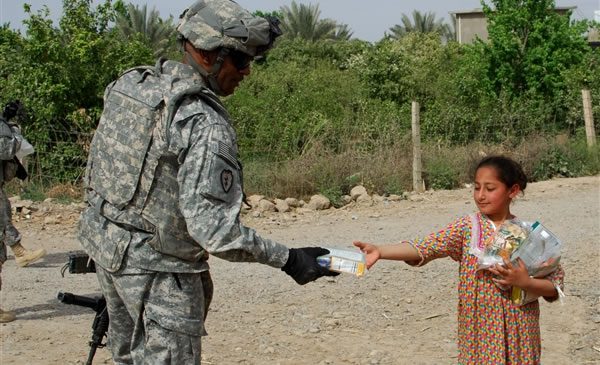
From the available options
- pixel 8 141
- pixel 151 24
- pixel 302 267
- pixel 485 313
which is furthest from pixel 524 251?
pixel 151 24

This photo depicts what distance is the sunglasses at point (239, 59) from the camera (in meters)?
3.07

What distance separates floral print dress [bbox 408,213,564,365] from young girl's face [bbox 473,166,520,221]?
0.22ft

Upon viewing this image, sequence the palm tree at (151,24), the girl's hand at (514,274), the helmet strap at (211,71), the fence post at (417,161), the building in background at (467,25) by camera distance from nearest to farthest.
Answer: the helmet strap at (211,71) → the girl's hand at (514,274) → the fence post at (417,161) → the palm tree at (151,24) → the building in background at (467,25)

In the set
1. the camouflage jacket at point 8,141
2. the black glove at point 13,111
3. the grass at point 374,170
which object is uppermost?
the black glove at point 13,111

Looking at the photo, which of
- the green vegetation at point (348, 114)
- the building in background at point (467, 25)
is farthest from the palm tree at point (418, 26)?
the green vegetation at point (348, 114)

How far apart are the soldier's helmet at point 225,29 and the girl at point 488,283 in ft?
3.17

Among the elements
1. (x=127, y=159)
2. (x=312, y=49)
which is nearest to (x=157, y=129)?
(x=127, y=159)

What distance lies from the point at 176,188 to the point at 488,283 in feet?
4.32

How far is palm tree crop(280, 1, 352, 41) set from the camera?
129 ft

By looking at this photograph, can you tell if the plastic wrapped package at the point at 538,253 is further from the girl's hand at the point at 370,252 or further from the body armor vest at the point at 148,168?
the body armor vest at the point at 148,168

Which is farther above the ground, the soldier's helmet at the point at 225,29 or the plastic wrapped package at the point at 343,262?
the soldier's helmet at the point at 225,29

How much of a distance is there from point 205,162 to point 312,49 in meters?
27.7

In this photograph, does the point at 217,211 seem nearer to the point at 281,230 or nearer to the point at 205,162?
the point at 205,162

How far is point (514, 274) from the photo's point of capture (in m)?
3.20
